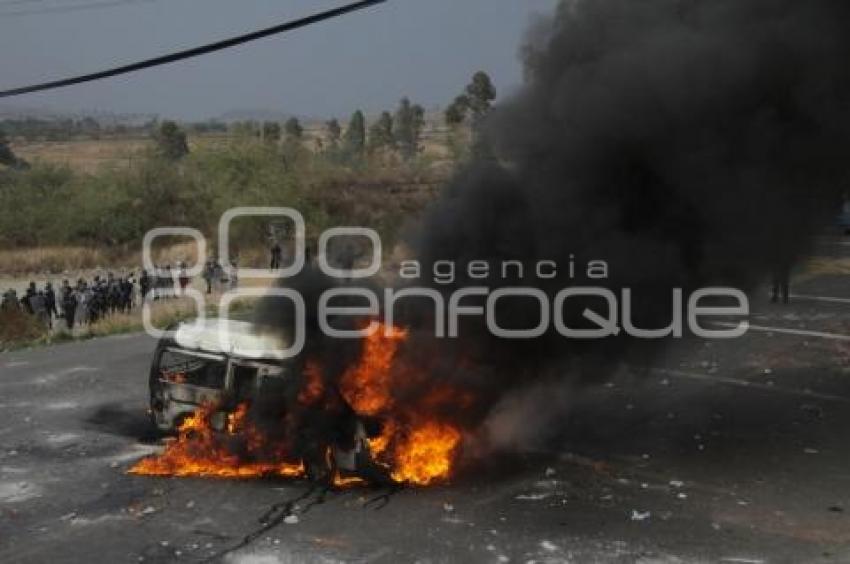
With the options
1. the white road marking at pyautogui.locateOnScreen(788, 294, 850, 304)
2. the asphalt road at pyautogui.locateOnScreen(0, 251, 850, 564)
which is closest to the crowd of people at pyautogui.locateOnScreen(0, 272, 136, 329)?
the asphalt road at pyautogui.locateOnScreen(0, 251, 850, 564)

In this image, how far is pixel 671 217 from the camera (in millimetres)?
9305

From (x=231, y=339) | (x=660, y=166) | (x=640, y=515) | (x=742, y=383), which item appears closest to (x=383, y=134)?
(x=742, y=383)

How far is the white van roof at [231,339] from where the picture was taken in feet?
30.1

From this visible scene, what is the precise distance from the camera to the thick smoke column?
8.88 meters

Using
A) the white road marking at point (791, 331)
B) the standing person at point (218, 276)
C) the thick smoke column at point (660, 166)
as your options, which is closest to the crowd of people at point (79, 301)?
the standing person at point (218, 276)

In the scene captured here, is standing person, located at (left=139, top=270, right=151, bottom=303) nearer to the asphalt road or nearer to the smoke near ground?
the asphalt road

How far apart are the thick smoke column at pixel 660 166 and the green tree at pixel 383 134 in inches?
2430

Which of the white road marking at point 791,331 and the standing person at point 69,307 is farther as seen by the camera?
the standing person at point 69,307

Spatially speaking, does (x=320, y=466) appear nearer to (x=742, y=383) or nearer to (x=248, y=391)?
(x=248, y=391)

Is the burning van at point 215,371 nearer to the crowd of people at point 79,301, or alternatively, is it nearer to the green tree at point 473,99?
the crowd of people at point 79,301

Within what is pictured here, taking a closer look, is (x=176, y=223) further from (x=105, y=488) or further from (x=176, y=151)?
(x=105, y=488)

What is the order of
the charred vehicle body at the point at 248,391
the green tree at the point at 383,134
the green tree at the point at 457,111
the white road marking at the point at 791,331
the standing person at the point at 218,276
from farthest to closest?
1. the green tree at the point at 383,134
2. the green tree at the point at 457,111
3. the standing person at the point at 218,276
4. the white road marking at the point at 791,331
5. the charred vehicle body at the point at 248,391

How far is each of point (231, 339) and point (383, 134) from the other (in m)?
67.3

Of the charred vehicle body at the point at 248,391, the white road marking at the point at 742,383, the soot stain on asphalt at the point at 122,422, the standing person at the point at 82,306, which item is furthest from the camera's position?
the standing person at the point at 82,306
